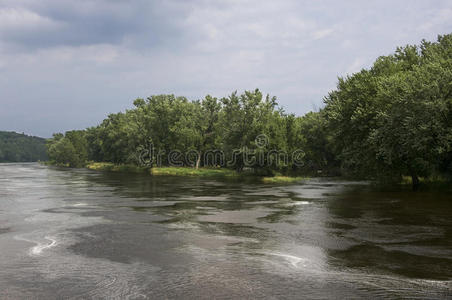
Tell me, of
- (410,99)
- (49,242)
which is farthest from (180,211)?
(410,99)

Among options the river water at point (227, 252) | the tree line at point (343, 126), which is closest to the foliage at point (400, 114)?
the tree line at point (343, 126)

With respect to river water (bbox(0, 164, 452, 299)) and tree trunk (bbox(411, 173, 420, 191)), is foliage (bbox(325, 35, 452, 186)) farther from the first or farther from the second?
river water (bbox(0, 164, 452, 299))

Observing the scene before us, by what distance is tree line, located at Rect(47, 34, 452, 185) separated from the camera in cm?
3766

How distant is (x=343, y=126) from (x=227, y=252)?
34505mm

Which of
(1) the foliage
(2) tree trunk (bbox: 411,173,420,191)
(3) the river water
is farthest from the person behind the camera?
(2) tree trunk (bbox: 411,173,420,191)

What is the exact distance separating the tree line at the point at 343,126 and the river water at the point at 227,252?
10.3 metres

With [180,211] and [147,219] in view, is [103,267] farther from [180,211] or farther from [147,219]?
[180,211]

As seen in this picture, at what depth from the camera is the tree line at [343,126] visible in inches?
1483

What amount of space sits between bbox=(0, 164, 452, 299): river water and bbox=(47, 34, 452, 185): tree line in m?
10.3

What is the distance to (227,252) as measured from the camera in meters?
17.1

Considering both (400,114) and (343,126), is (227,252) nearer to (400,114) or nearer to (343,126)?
(400,114)

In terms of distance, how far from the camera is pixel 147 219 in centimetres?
2658

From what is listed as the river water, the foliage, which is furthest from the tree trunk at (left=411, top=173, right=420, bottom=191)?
the river water

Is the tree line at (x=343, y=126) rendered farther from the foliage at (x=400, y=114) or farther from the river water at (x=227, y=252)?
the river water at (x=227, y=252)
